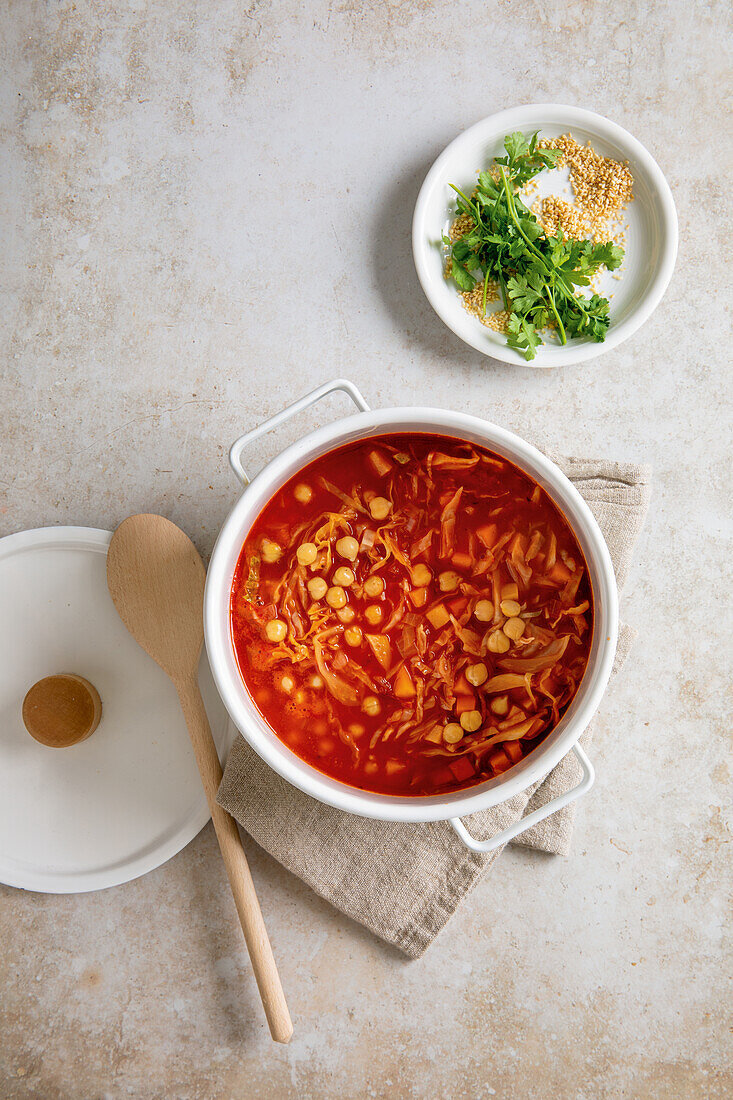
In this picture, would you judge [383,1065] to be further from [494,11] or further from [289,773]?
[494,11]

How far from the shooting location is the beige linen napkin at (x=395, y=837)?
5.16 feet

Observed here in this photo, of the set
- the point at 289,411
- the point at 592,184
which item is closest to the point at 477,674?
the point at 289,411

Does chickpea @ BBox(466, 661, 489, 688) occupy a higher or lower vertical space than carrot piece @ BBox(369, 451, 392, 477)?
lower

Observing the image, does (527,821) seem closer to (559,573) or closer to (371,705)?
(371,705)

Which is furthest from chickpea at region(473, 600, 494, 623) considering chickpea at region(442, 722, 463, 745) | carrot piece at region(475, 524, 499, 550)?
chickpea at region(442, 722, 463, 745)

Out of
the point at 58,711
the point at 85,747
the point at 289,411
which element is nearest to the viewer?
the point at 289,411

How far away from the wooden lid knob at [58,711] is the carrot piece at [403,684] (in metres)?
0.70

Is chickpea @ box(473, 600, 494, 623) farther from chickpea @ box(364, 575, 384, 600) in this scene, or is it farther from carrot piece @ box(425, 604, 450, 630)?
chickpea @ box(364, 575, 384, 600)

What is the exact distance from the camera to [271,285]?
5.74 feet

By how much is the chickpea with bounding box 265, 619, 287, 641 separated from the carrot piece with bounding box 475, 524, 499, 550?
0.41m

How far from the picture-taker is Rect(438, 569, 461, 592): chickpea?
1362 mm

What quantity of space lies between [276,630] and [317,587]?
0.37 ft

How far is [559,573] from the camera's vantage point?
1357mm

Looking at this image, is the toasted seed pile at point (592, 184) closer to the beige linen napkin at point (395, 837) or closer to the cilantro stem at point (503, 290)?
the cilantro stem at point (503, 290)
